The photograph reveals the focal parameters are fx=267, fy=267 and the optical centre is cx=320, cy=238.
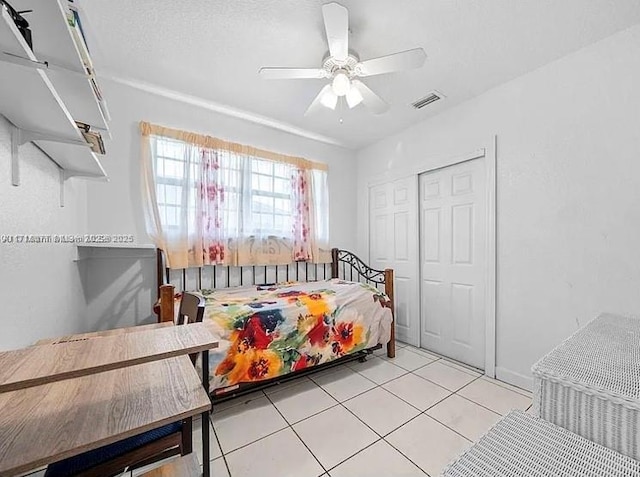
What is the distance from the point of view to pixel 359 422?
176 cm

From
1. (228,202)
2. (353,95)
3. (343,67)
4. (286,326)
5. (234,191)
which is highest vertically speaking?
(343,67)

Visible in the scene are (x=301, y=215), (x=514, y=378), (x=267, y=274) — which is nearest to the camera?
(x=514, y=378)

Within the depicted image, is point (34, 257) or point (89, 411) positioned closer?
point (89, 411)

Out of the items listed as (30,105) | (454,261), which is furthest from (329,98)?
(454,261)

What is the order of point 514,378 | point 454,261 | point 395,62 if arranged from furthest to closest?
point 454,261
point 514,378
point 395,62

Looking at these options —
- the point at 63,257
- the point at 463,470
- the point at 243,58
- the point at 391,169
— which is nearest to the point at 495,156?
the point at 391,169

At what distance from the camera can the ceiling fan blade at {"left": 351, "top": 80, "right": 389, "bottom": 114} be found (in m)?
1.93

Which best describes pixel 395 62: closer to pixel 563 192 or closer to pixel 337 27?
pixel 337 27

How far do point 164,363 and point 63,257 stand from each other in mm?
1109

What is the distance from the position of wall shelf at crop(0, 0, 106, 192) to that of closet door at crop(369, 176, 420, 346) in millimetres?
2854

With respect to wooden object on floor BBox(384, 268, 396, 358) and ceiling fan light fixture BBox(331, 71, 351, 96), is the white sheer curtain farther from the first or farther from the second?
ceiling fan light fixture BBox(331, 71, 351, 96)

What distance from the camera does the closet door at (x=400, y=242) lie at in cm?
308

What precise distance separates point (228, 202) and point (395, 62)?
1.94m

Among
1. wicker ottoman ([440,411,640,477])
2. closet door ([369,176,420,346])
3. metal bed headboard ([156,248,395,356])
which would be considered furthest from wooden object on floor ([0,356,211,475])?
closet door ([369,176,420,346])
